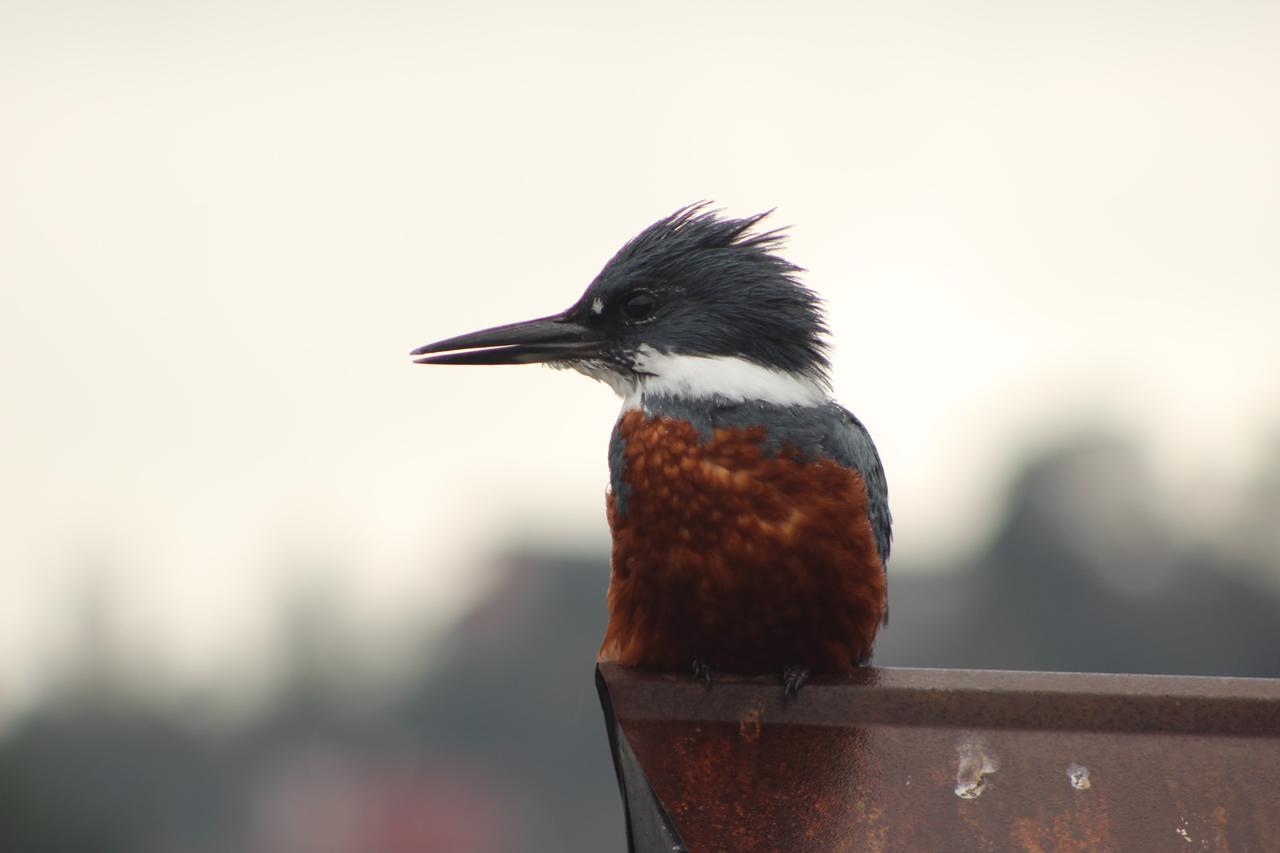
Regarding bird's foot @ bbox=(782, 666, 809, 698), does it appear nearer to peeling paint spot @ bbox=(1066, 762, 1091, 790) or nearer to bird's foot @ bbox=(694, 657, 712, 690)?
bird's foot @ bbox=(694, 657, 712, 690)

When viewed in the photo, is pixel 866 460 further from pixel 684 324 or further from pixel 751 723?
pixel 751 723

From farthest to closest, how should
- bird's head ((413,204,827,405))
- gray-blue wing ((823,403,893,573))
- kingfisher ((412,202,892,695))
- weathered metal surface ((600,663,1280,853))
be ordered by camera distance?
bird's head ((413,204,827,405)) < gray-blue wing ((823,403,893,573)) < kingfisher ((412,202,892,695)) < weathered metal surface ((600,663,1280,853))

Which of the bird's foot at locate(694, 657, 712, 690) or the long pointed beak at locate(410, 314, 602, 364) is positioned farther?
the long pointed beak at locate(410, 314, 602, 364)

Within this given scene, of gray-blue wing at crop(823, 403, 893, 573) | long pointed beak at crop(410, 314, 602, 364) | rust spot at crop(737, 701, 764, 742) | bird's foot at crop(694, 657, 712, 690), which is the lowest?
bird's foot at crop(694, 657, 712, 690)

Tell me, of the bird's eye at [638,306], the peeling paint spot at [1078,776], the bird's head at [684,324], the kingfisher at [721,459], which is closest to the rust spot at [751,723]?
the kingfisher at [721,459]

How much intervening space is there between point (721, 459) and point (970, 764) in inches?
42.4

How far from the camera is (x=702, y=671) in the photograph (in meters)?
3.63

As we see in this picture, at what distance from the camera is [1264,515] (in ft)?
212

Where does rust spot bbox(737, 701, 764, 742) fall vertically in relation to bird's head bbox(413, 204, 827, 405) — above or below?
below

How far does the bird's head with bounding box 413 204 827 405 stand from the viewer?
13.5 ft

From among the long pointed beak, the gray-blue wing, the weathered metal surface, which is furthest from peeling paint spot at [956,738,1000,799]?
the long pointed beak

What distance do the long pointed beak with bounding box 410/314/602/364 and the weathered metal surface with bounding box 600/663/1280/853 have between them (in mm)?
1291

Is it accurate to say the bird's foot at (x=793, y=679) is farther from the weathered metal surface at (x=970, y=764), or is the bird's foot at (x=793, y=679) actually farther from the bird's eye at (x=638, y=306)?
the bird's eye at (x=638, y=306)

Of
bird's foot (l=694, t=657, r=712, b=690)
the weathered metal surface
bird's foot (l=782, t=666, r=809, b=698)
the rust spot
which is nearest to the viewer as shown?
the weathered metal surface
